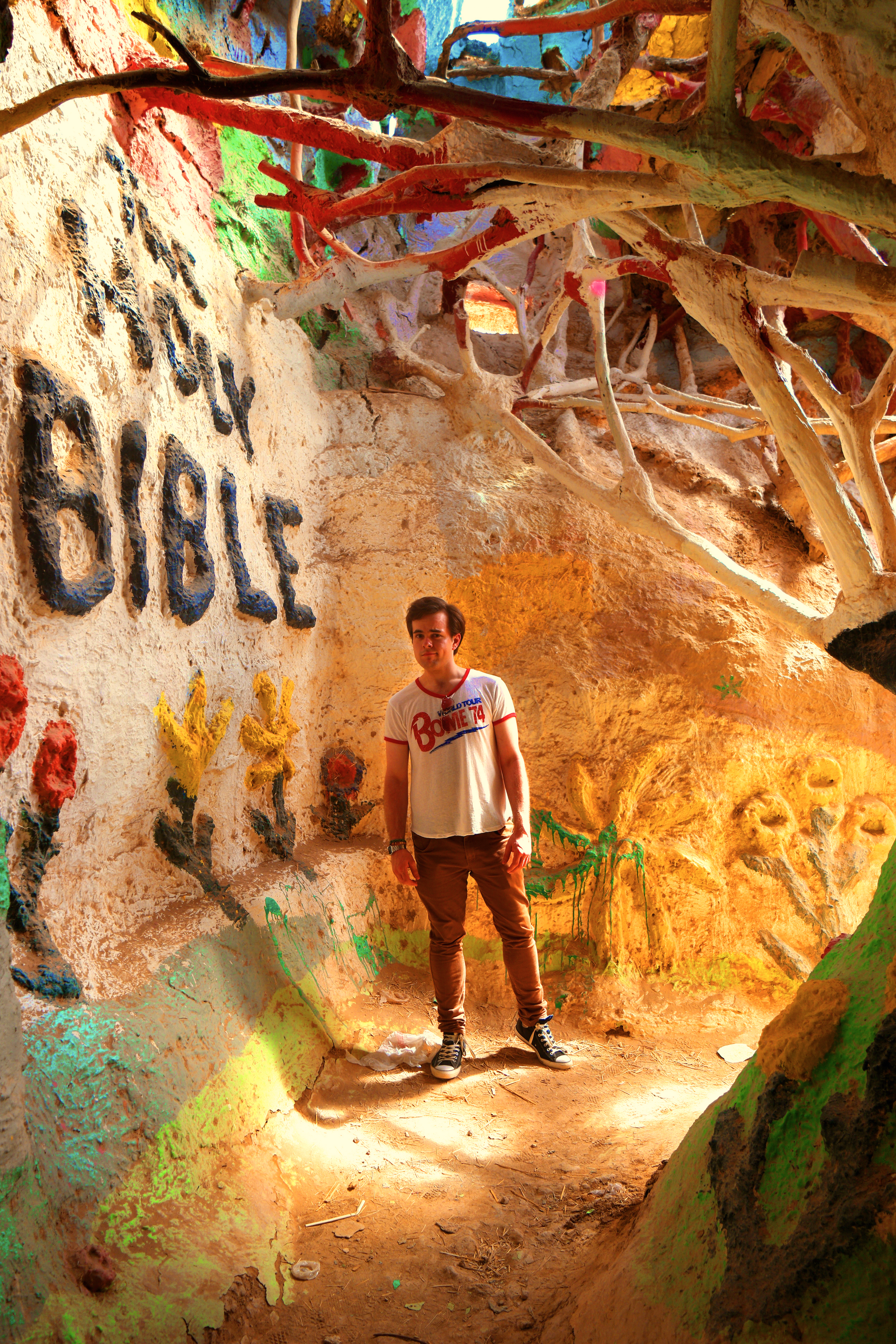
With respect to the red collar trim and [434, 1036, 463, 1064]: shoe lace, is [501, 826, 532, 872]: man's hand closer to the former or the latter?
the red collar trim

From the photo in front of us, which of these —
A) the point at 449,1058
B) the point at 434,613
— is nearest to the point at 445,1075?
the point at 449,1058

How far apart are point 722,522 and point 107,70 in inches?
140

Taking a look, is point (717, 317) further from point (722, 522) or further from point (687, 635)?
point (722, 522)

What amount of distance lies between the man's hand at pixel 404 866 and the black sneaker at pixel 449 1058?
1.95ft

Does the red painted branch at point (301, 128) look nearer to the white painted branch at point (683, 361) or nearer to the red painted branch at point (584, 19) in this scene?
the red painted branch at point (584, 19)

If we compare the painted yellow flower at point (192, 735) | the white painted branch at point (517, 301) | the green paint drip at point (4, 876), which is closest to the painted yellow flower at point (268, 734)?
the painted yellow flower at point (192, 735)

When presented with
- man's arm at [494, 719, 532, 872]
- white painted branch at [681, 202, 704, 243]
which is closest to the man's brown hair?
man's arm at [494, 719, 532, 872]

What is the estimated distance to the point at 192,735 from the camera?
2.51 m

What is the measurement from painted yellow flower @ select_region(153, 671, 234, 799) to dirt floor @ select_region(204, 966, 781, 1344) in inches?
41.4

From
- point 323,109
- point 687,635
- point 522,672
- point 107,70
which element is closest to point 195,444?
point 107,70

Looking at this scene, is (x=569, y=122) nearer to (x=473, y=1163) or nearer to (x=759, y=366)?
(x=759, y=366)

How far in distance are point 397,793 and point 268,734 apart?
67 cm

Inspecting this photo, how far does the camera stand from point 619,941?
3301 millimetres

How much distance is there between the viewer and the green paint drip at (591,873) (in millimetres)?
3350
